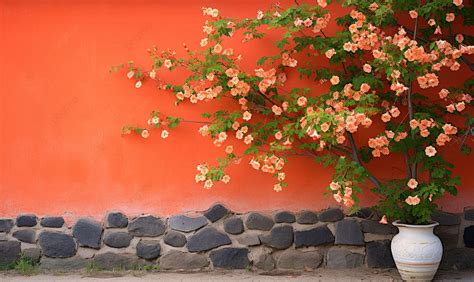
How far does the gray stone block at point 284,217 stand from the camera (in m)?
5.34

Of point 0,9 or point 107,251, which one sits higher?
point 0,9

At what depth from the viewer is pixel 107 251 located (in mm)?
5359

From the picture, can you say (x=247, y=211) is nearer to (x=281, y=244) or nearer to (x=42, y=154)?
(x=281, y=244)

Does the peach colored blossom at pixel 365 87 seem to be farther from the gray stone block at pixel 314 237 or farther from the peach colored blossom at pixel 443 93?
the gray stone block at pixel 314 237

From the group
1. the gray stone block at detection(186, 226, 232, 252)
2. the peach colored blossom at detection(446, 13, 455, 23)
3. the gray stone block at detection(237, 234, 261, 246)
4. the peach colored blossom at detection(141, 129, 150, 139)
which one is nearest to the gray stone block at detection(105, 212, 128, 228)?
the gray stone block at detection(186, 226, 232, 252)

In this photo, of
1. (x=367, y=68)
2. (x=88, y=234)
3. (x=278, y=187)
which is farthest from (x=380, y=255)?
(x=88, y=234)

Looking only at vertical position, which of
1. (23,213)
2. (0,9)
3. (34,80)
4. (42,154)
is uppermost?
(0,9)

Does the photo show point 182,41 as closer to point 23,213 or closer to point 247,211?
point 247,211

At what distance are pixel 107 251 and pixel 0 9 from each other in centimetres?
216

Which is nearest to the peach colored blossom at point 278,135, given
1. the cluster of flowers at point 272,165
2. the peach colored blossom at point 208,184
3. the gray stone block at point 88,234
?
the cluster of flowers at point 272,165

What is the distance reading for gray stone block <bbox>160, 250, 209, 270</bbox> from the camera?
210 inches

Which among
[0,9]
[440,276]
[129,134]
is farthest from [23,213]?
[440,276]

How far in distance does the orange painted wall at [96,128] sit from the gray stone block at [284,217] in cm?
7

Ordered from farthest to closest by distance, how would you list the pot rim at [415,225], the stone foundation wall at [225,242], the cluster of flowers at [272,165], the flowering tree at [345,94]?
the stone foundation wall at [225,242] < the cluster of flowers at [272,165] < the pot rim at [415,225] < the flowering tree at [345,94]
